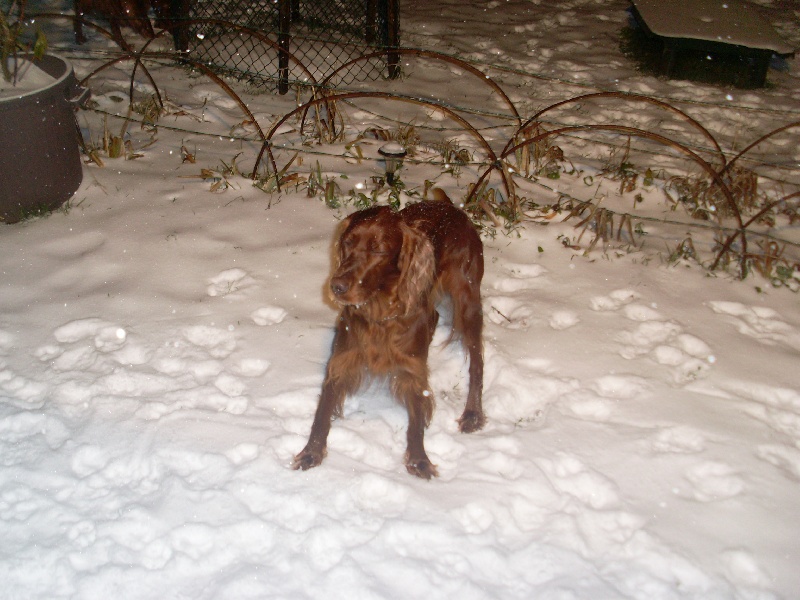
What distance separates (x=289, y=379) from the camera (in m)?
2.74

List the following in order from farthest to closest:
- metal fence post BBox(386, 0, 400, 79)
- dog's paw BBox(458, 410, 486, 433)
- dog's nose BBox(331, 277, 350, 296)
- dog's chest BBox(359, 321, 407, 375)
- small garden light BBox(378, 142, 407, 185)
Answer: metal fence post BBox(386, 0, 400, 79) < small garden light BBox(378, 142, 407, 185) < dog's paw BBox(458, 410, 486, 433) < dog's chest BBox(359, 321, 407, 375) < dog's nose BBox(331, 277, 350, 296)

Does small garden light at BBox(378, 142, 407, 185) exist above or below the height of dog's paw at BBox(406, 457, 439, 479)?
above

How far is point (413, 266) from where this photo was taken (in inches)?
85.3

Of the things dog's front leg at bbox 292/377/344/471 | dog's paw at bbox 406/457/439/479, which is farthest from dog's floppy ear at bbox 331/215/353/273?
dog's paw at bbox 406/457/439/479

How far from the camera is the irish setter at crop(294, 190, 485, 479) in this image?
212cm

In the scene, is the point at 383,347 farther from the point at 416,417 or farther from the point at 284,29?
the point at 284,29

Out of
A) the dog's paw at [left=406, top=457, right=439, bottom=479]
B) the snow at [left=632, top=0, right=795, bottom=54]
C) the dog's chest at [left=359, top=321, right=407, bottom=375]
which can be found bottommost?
the dog's paw at [left=406, top=457, right=439, bottom=479]

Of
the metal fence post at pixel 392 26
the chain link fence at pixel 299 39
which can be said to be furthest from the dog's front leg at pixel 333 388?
the metal fence post at pixel 392 26

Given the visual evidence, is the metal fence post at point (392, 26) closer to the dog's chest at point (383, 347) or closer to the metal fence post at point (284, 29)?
the metal fence post at point (284, 29)

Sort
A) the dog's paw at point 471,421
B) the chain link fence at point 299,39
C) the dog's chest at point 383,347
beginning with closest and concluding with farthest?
the dog's chest at point 383,347, the dog's paw at point 471,421, the chain link fence at point 299,39

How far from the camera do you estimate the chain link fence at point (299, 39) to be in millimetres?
5652

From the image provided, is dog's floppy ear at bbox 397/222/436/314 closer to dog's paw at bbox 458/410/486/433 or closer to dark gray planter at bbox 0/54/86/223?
dog's paw at bbox 458/410/486/433

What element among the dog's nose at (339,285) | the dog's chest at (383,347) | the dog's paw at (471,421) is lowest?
the dog's paw at (471,421)

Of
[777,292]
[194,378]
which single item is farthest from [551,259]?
[194,378]
